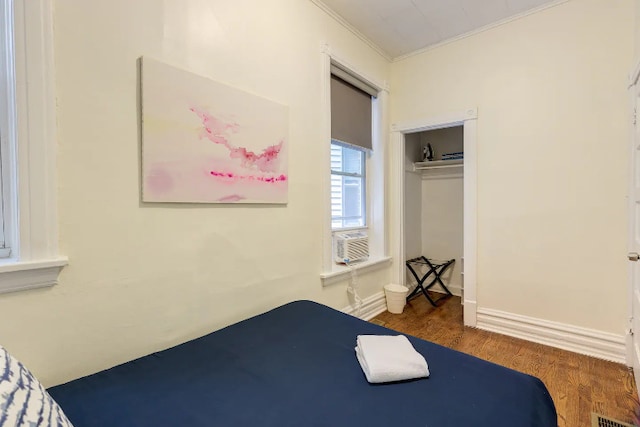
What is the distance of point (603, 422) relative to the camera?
1.58m

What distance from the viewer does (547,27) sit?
2432 millimetres

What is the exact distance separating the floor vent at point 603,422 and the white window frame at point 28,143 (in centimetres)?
266

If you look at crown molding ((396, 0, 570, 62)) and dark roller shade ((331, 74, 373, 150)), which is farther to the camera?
dark roller shade ((331, 74, 373, 150))

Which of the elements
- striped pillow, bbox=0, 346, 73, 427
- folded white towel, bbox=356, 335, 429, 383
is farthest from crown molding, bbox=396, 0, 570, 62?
striped pillow, bbox=0, 346, 73, 427

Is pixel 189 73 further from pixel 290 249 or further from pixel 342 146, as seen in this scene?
pixel 342 146

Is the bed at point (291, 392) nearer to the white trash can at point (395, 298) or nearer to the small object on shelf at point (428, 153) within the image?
the white trash can at point (395, 298)

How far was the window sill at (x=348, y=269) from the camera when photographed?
2438 mm

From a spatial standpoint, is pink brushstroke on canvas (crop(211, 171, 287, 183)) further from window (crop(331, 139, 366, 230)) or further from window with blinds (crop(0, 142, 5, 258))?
window (crop(331, 139, 366, 230))

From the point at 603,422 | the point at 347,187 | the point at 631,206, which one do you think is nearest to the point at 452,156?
the point at 347,187

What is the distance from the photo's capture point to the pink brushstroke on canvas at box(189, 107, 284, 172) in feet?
5.25

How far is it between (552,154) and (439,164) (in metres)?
1.46

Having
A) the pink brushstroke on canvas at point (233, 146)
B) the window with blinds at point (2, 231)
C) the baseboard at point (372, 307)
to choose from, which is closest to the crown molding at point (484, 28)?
the pink brushstroke on canvas at point (233, 146)

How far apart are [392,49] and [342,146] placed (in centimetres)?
118

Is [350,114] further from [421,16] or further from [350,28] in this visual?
[421,16]
